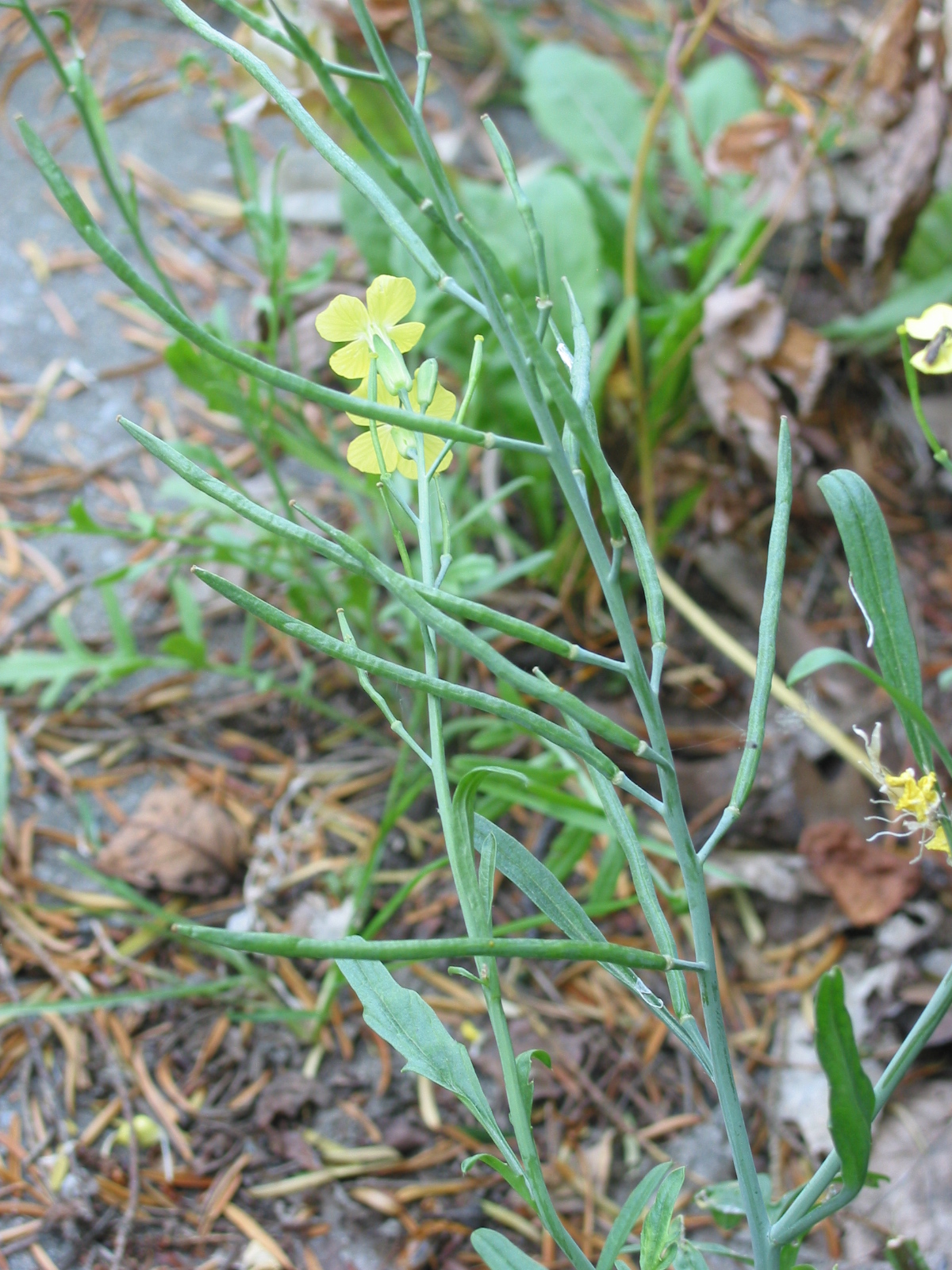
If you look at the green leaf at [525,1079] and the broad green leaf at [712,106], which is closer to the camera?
the green leaf at [525,1079]

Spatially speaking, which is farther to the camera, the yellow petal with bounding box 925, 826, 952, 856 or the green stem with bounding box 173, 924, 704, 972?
the yellow petal with bounding box 925, 826, 952, 856

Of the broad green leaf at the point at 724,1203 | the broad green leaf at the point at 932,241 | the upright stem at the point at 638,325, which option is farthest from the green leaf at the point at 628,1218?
the broad green leaf at the point at 932,241

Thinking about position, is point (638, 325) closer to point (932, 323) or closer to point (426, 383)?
point (932, 323)

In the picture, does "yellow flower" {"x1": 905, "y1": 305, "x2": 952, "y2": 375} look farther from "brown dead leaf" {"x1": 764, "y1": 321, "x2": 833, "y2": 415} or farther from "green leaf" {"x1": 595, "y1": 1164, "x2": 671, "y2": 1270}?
"brown dead leaf" {"x1": 764, "y1": 321, "x2": 833, "y2": 415}

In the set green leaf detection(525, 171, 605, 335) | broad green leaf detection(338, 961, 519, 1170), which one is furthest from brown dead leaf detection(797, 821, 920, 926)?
green leaf detection(525, 171, 605, 335)

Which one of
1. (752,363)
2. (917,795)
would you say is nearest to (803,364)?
(752,363)

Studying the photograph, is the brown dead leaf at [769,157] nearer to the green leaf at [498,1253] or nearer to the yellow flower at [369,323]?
the yellow flower at [369,323]

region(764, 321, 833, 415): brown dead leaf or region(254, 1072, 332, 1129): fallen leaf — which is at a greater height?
region(764, 321, 833, 415): brown dead leaf
